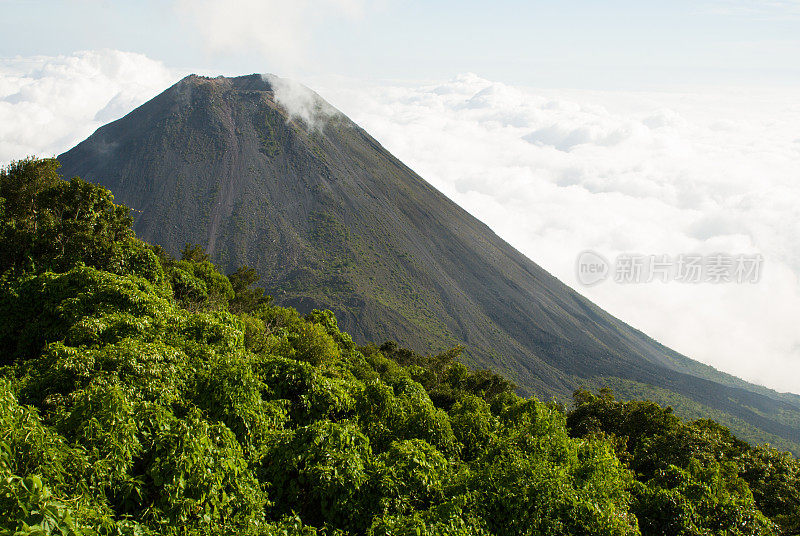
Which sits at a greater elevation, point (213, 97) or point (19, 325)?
point (213, 97)

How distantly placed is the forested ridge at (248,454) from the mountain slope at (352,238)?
6397cm

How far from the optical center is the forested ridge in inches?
295

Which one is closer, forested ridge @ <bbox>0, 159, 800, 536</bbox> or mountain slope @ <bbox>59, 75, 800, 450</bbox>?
forested ridge @ <bbox>0, 159, 800, 536</bbox>

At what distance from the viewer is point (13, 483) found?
16.8 feet

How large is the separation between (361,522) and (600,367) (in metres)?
105

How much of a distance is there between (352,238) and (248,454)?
316ft

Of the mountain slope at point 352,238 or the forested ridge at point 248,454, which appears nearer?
the forested ridge at point 248,454

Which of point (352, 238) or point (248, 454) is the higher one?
point (352, 238)

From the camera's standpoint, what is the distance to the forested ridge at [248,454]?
7.50m

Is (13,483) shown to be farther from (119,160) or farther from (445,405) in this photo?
(119,160)

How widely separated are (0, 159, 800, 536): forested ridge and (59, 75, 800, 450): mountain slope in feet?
210

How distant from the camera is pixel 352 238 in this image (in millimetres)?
106188

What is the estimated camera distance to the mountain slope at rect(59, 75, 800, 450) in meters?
91.3

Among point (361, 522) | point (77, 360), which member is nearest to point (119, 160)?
point (77, 360)
